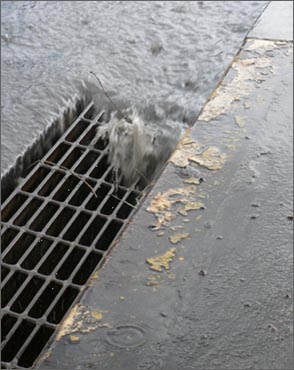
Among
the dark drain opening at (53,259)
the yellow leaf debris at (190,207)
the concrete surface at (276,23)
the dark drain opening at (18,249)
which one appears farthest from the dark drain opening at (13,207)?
the concrete surface at (276,23)

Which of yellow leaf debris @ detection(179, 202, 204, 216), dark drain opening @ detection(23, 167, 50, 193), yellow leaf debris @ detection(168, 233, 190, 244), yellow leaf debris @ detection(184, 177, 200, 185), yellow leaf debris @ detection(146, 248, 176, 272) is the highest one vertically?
yellow leaf debris @ detection(184, 177, 200, 185)

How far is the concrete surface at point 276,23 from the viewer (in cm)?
317

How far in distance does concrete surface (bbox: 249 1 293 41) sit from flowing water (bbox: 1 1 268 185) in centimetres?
5

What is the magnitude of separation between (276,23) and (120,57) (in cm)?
79

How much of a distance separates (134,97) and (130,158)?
0.38 meters

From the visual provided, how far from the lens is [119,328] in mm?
1862

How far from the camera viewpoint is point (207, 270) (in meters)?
2.03

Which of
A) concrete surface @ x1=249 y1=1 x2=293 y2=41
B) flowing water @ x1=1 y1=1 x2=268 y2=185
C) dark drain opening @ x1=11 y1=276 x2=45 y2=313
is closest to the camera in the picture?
dark drain opening @ x1=11 y1=276 x2=45 y2=313

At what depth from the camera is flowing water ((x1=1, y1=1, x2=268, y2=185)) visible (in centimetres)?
274

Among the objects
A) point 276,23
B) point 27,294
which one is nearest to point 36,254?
point 27,294

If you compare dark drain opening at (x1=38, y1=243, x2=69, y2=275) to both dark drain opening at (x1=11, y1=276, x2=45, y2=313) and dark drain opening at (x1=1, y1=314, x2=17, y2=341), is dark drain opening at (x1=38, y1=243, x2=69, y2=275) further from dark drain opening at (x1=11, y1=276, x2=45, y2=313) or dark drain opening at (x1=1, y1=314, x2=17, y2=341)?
dark drain opening at (x1=1, y1=314, x2=17, y2=341)

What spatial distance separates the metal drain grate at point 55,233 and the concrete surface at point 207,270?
0.11m

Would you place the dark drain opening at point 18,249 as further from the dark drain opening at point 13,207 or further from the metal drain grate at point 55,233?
the dark drain opening at point 13,207

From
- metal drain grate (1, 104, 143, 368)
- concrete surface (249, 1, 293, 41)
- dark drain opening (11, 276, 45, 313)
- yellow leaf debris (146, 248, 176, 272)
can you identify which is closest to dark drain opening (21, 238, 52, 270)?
metal drain grate (1, 104, 143, 368)
